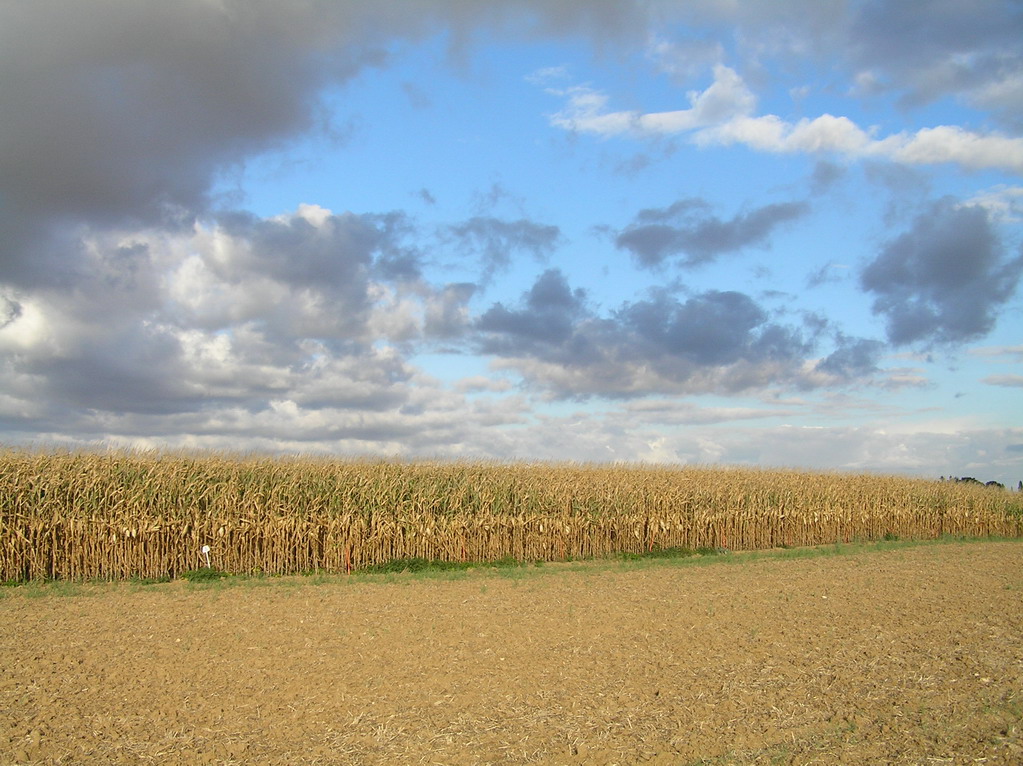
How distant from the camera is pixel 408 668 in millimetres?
10070

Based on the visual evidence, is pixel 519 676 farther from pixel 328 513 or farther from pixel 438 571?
pixel 328 513

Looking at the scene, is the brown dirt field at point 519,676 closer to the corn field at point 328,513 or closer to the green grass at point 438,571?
the green grass at point 438,571

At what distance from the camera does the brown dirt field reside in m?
7.35

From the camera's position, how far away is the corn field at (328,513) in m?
18.8

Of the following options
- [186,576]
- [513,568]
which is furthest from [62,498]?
[513,568]

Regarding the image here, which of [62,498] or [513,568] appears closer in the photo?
[62,498]

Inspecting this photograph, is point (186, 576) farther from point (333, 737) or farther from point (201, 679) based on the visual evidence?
point (333, 737)

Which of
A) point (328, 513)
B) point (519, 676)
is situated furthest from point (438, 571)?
point (519, 676)

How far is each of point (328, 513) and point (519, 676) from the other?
11945 mm

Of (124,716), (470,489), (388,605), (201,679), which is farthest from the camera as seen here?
(470,489)

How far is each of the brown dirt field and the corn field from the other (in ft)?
9.99

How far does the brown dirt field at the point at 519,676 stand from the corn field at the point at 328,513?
120 inches

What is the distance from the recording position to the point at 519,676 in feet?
31.5

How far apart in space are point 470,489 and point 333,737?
49.1 ft
